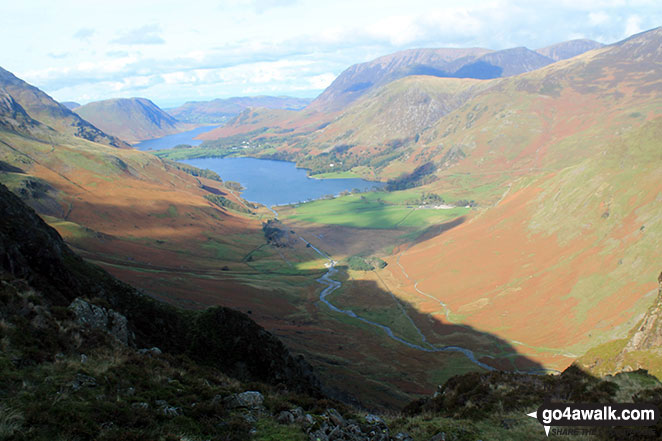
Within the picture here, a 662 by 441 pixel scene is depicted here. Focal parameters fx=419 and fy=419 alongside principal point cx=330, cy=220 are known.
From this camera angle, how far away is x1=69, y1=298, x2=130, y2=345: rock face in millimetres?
21141

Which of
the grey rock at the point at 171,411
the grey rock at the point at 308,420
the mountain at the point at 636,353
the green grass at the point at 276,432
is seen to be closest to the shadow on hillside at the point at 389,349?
the mountain at the point at 636,353

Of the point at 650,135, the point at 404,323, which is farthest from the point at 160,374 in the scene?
the point at 650,135

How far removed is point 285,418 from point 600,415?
12589mm

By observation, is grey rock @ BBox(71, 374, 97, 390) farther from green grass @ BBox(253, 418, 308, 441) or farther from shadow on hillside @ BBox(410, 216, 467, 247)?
shadow on hillside @ BBox(410, 216, 467, 247)

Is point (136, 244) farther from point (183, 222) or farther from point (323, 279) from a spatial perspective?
point (323, 279)

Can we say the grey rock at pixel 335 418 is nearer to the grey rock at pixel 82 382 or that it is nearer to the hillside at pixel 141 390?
the hillside at pixel 141 390


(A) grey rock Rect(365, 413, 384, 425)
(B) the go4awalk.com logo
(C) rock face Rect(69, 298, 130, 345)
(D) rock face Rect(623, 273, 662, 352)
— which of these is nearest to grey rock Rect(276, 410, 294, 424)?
(A) grey rock Rect(365, 413, 384, 425)

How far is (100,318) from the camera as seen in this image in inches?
880

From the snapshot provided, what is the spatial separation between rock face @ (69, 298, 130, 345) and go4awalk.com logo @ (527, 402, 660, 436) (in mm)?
20913

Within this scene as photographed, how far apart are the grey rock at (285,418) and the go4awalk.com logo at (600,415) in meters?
10.2

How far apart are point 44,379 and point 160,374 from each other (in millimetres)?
4634

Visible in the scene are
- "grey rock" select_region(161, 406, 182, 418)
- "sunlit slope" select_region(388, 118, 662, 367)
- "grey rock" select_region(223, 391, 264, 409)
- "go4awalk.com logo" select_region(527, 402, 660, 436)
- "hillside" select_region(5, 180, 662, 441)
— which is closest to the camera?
"hillside" select_region(5, 180, 662, 441)

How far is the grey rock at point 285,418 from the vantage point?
1599cm

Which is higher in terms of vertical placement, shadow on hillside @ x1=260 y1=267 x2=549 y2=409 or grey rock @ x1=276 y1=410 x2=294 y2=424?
grey rock @ x1=276 y1=410 x2=294 y2=424
